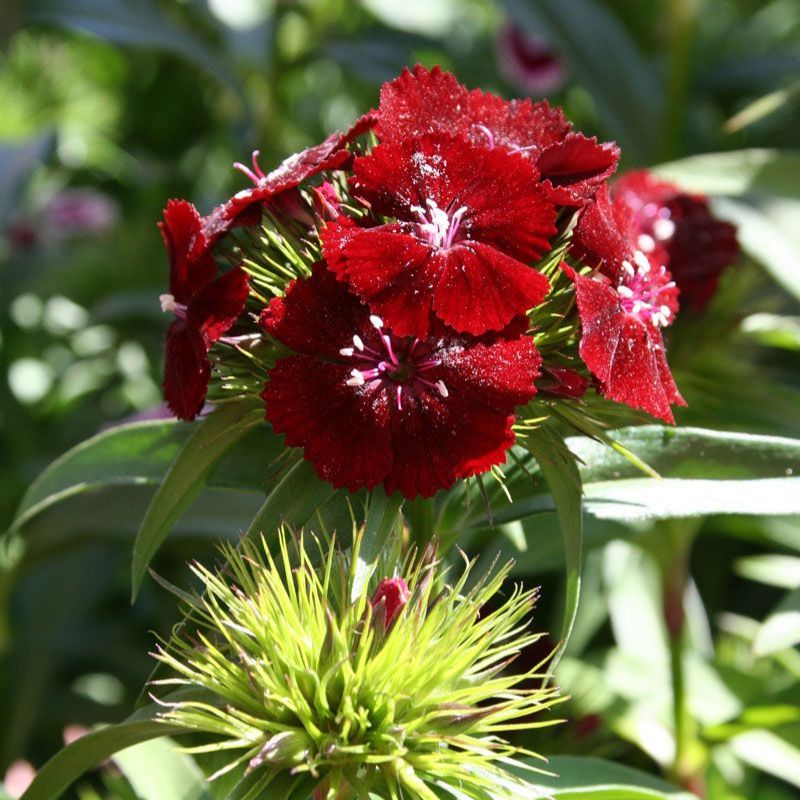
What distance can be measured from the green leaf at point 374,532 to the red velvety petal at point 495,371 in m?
0.09

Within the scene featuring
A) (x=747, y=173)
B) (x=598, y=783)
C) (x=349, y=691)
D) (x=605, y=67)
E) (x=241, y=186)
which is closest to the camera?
(x=349, y=691)

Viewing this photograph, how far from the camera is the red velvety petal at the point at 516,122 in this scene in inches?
35.0

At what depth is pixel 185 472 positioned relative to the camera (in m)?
0.88

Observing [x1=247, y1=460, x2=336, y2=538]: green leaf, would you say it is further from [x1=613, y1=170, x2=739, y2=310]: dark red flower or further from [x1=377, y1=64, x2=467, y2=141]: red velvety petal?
[x1=613, y1=170, x2=739, y2=310]: dark red flower

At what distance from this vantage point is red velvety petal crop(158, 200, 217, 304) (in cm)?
85

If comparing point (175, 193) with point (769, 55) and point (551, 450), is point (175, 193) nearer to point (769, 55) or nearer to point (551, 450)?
point (769, 55)

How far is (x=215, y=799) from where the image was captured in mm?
1011

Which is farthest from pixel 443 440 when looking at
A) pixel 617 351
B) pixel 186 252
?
pixel 186 252

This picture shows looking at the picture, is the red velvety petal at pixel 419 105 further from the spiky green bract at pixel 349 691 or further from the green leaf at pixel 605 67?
the green leaf at pixel 605 67

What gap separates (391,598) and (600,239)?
0.30 metres

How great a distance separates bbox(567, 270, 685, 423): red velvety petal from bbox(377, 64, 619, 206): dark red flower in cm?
7

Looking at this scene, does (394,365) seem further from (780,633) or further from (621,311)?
(780,633)

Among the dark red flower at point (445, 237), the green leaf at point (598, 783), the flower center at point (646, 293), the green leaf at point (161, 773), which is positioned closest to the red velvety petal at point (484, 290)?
the dark red flower at point (445, 237)

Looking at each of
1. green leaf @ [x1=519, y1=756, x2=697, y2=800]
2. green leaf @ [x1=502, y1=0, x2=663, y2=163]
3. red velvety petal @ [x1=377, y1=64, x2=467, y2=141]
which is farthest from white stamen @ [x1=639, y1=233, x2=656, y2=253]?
green leaf @ [x1=502, y1=0, x2=663, y2=163]
